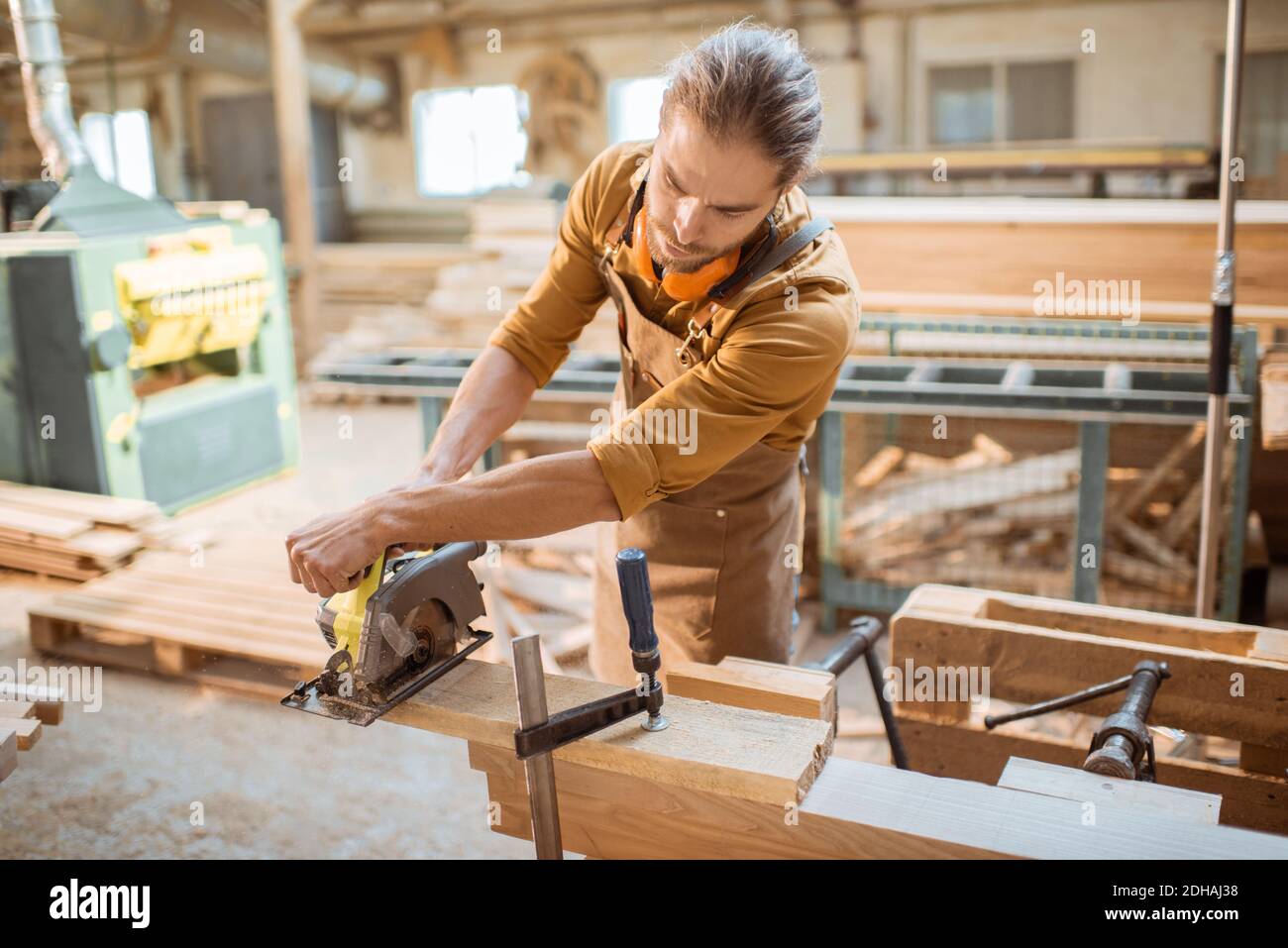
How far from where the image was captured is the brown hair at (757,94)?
4.83 ft

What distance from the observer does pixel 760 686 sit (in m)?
1.59

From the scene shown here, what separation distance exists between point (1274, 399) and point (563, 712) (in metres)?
2.79

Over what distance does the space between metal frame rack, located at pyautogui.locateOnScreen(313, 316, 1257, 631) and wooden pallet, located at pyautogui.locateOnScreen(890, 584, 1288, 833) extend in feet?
4.66

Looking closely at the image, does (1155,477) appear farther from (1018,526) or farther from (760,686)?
(760,686)

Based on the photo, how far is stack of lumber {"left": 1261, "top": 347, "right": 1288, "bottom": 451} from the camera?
2.99 m

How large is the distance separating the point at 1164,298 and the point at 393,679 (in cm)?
364

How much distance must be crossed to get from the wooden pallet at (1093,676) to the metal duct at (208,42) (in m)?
1.78

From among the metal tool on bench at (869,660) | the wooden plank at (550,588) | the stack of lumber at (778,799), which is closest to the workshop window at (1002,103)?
the wooden plank at (550,588)

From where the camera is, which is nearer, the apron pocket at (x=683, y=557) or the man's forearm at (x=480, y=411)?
the man's forearm at (x=480, y=411)

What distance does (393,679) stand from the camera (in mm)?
1469

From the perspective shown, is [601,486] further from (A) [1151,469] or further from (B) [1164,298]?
(B) [1164,298]

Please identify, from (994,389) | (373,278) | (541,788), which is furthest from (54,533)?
(373,278)

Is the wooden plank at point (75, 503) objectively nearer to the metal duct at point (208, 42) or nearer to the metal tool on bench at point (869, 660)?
the metal duct at point (208, 42)

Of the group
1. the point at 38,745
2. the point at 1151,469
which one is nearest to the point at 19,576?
the point at 38,745
